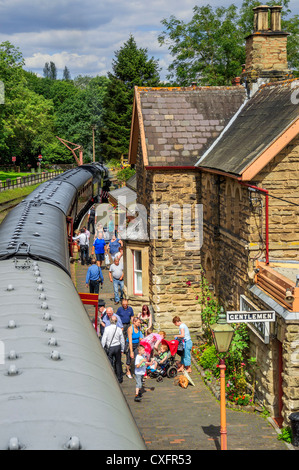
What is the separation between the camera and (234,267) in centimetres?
1410

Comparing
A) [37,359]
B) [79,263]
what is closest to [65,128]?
[79,263]

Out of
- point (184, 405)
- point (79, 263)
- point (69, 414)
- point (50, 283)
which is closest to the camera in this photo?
point (69, 414)

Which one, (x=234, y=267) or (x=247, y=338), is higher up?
(x=234, y=267)

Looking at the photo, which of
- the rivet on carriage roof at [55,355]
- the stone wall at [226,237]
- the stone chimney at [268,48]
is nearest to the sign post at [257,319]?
the stone wall at [226,237]

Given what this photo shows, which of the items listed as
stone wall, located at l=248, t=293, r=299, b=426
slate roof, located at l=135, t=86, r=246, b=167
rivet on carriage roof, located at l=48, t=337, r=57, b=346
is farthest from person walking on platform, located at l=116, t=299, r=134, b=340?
rivet on carriage roof, located at l=48, t=337, r=57, b=346

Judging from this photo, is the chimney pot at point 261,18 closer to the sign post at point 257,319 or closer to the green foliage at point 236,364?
the green foliage at point 236,364

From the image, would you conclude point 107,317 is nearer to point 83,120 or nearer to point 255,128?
point 255,128

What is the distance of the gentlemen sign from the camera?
31.7 feet

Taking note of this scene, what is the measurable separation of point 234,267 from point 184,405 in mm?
3400

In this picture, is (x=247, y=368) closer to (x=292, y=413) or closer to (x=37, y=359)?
(x=292, y=413)

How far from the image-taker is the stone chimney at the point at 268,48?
16.6 metres

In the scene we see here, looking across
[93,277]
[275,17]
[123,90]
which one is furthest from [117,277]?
[123,90]

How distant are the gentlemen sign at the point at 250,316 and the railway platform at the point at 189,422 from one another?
2.09 m

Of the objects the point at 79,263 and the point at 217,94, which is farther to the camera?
the point at 79,263
